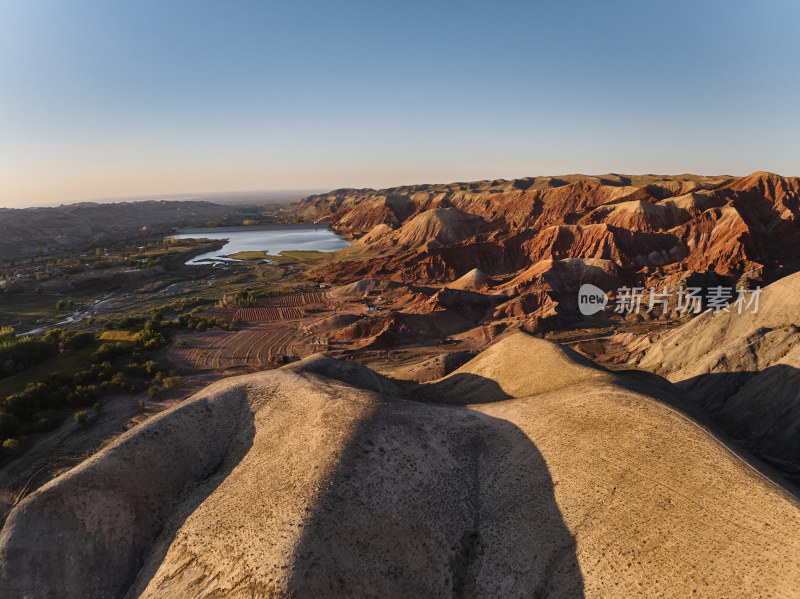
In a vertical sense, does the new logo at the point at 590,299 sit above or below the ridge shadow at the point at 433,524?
below

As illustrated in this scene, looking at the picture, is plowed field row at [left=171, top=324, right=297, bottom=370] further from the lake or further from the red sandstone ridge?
the lake

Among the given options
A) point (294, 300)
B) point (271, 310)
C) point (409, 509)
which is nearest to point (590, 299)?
point (294, 300)

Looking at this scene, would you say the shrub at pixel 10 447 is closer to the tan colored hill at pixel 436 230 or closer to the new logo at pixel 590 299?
A: the new logo at pixel 590 299

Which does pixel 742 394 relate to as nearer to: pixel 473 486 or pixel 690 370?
pixel 690 370

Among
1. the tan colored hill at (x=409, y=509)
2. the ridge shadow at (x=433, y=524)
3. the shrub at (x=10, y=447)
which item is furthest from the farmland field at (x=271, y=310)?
the ridge shadow at (x=433, y=524)

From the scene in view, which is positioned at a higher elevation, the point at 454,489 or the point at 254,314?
the point at 454,489

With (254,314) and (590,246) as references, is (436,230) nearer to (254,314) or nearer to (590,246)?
(590,246)

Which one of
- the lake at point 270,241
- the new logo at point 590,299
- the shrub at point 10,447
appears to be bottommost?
the new logo at point 590,299
